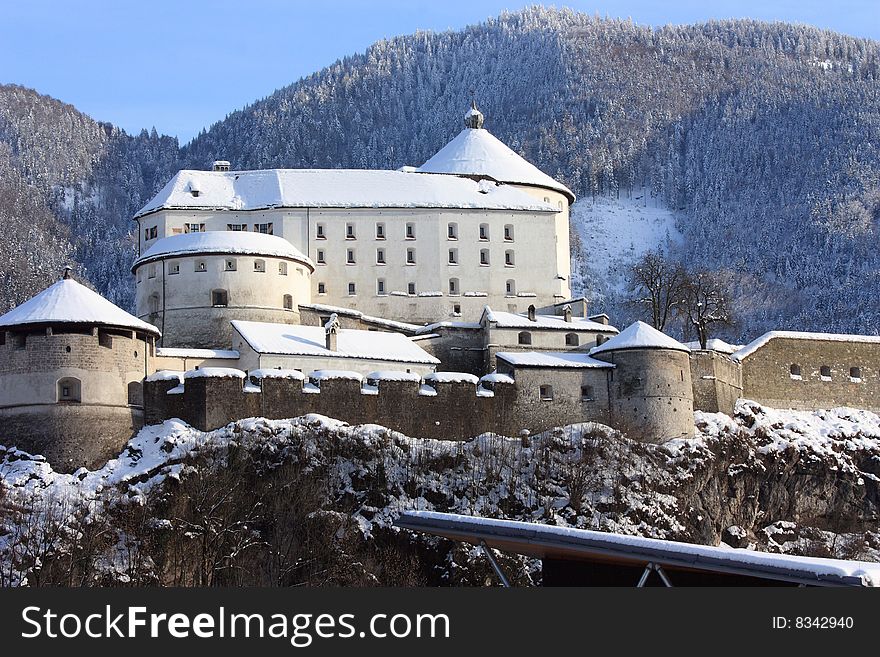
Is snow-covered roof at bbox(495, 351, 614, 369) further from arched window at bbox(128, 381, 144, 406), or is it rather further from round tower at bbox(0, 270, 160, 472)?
round tower at bbox(0, 270, 160, 472)

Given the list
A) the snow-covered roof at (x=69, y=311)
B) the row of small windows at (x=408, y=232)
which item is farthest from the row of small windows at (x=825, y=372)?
the snow-covered roof at (x=69, y=311)

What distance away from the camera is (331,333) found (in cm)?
6700

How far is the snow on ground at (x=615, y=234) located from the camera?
16962 centimetres

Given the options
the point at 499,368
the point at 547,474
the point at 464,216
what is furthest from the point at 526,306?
the point at 547,474

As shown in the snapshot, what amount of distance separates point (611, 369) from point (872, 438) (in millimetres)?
14422

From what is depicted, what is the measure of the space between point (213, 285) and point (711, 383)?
2409 cm

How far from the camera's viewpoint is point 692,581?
24875 millimetres

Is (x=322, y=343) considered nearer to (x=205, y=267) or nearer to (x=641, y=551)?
(x=205, y=267)

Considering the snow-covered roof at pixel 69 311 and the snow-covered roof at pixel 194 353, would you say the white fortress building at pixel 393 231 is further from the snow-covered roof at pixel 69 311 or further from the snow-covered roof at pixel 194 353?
the snow-covered roof at pixel 69 311

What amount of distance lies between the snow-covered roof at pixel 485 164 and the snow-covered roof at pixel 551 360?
737 inches

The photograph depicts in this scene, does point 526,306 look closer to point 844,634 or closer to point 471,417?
point 471,417

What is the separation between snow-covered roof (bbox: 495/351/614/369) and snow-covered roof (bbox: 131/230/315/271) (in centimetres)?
1242

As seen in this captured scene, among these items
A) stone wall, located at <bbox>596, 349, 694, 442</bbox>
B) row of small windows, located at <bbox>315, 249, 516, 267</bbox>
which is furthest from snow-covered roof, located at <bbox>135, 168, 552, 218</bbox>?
stone wall, located at <bbox>596, 349, 694, 442</bbox>

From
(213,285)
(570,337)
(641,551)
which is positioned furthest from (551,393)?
(641,551)
